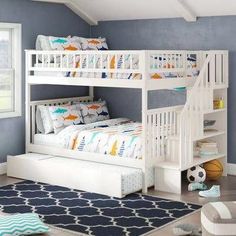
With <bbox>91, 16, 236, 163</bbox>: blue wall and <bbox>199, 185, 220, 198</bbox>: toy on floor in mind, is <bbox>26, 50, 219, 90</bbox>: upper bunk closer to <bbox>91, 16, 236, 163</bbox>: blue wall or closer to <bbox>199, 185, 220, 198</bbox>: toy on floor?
<bbox>91, 16, 236, 163</bbox>: blue wall

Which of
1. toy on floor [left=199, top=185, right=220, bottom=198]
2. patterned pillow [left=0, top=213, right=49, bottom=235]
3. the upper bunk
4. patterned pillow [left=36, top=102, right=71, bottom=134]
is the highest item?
the upper bunk

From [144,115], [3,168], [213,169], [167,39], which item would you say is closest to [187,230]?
[144,115]

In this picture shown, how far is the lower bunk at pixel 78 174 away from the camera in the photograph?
512 cm

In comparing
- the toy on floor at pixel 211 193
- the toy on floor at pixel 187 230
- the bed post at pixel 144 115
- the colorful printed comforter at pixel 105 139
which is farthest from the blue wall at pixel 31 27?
the toy on floor at pixel 187 230

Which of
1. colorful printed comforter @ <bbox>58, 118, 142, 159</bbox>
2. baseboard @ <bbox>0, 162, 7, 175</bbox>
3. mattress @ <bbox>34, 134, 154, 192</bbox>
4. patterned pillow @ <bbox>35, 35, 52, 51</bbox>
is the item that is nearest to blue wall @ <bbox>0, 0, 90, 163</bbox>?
baseboard @ <bbox>0, 162, 7, 175</bbox>

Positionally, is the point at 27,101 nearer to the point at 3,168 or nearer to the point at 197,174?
the point at 3,168

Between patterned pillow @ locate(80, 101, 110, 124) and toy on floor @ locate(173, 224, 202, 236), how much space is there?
2.76 m

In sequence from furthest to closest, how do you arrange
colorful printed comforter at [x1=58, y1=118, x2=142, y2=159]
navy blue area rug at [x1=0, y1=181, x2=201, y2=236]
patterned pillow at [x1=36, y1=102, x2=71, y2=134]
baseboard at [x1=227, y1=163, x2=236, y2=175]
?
patterned pillow at [x1=36, y1=102, x2=71, y2=134] < baseboard at [x1=227, y1=163, x2=236, y2=175] < colorful printed comforter at [x1=58, y1=118, x2=142, y2=159] < navy blue area rug at [x1=0, y1=181, x2=201, y2=236]

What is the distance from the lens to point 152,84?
17.2 ft

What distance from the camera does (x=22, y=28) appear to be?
20.7 feet

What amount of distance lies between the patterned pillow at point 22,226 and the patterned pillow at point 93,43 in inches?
121

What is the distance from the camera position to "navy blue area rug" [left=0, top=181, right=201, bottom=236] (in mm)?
4199

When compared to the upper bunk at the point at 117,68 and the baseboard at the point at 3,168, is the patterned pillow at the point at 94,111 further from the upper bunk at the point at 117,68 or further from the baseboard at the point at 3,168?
the baseboard at the point at 3,168

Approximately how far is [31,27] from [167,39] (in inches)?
64.8
